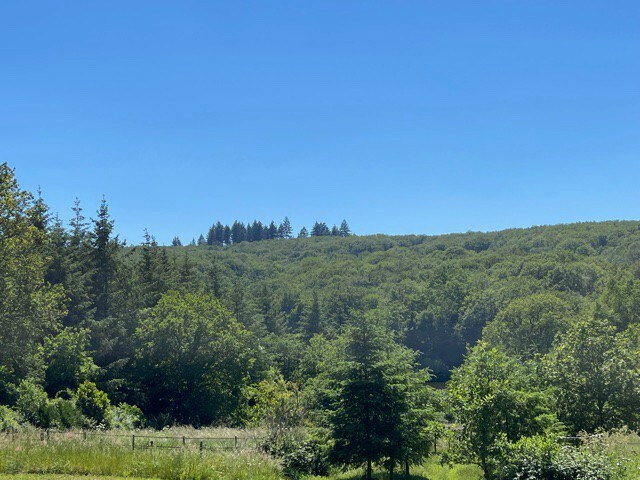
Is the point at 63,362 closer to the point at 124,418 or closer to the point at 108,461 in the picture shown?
the point at 124,418

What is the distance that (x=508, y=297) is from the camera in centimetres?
9738

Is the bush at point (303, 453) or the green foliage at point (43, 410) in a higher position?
the green foliage at point (43, 410)

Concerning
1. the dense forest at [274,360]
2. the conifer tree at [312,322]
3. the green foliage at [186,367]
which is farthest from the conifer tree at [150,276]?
the conifer tree at [312,322]

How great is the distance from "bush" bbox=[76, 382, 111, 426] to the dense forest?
0.28 ft

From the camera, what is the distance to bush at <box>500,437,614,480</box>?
496 inches

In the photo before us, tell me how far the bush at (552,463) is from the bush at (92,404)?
25.2 m

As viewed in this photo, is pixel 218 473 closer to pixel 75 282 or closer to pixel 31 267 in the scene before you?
pixel 31 267

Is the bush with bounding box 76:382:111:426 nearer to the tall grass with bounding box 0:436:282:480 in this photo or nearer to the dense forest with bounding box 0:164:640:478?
the dense forest with bounding box 0:164:640:478

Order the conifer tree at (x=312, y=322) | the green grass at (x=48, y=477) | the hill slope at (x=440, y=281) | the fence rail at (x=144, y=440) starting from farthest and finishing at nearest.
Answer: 1. the conifer tree at (x=312, y=322)
2. the hill slope at (x=440, y=281)
3. the fence rail at (x=144, y=440)
4. the green grass at (x=48, y=477)

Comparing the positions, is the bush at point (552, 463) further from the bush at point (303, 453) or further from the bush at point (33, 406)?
the bush at point (33, 406)

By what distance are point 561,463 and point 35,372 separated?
30.8 m

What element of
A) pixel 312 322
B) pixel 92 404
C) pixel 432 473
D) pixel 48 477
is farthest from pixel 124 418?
pixel 312 322

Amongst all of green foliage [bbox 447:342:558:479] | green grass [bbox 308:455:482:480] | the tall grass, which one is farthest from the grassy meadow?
green grass [bbox 308:455:482:480]

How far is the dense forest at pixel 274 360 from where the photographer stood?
67.3 feet
